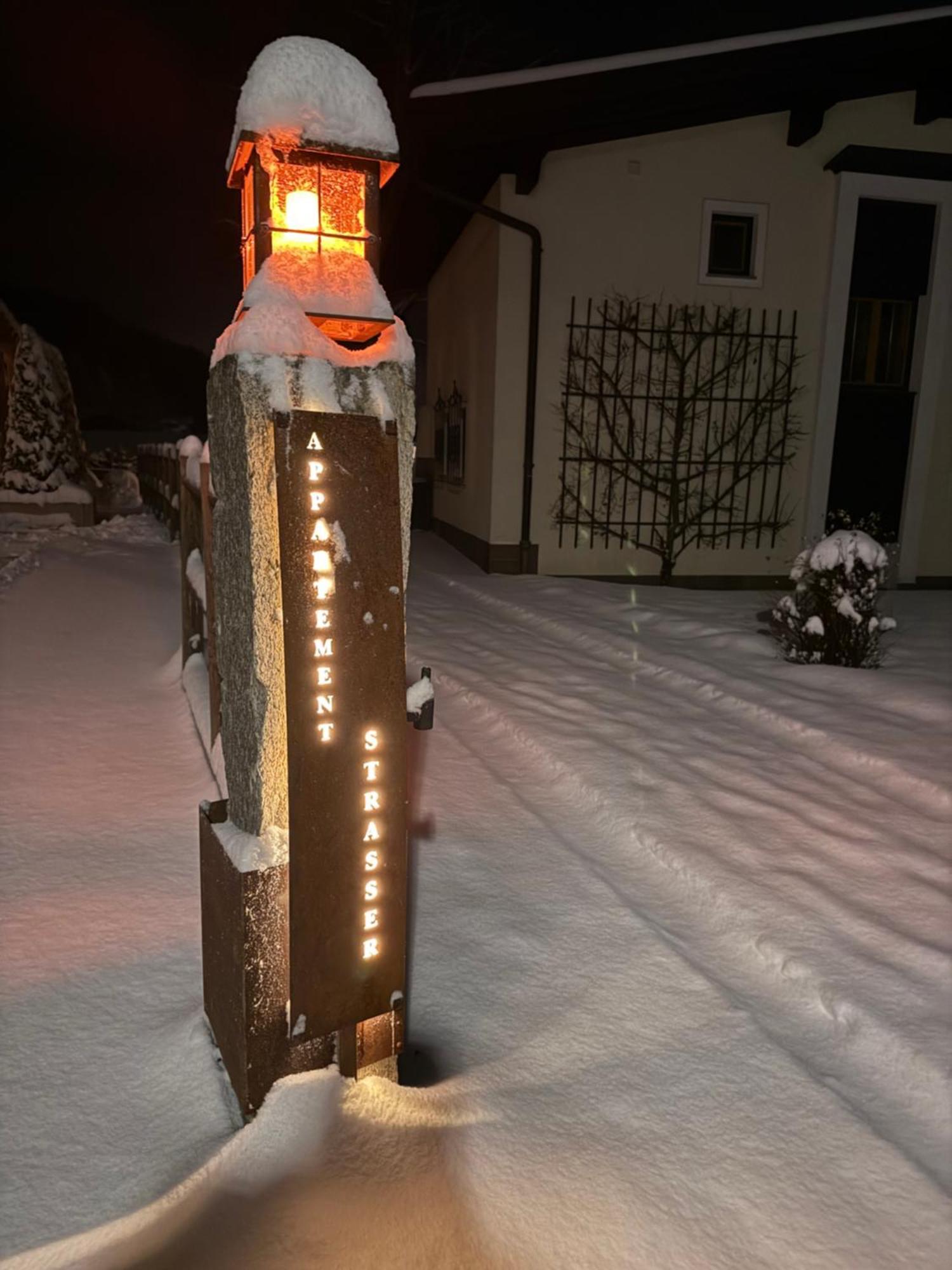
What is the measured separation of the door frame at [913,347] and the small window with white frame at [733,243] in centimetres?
93

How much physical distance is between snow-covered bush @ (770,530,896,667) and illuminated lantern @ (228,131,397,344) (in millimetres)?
4964

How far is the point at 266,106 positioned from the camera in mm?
1979

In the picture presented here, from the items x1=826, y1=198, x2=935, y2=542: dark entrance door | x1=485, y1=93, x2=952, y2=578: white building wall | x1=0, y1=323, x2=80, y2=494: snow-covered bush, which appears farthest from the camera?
x1=0, y1=323, x2=80, y2=494: snow-covered bush

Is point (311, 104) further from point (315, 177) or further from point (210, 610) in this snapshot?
point (210, 610)

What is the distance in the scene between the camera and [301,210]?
206 cm

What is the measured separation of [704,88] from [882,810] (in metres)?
8.97

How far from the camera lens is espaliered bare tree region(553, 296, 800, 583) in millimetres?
10781

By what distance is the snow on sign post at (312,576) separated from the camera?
1.95 m

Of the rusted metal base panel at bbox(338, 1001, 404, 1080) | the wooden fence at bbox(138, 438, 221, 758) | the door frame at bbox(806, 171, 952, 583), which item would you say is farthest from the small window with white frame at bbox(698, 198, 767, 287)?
the rusted metal base panel at bbox(338, 1001, 404, 1080)

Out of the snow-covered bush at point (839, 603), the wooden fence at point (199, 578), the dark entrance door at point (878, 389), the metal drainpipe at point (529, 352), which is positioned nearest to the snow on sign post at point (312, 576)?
the wooden fence at point (199, 578)

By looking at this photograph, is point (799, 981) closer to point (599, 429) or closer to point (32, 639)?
point (32, 639)

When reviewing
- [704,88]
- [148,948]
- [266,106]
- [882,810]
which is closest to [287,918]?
[148,948]

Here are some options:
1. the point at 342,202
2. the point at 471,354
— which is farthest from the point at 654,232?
the point at 342,202

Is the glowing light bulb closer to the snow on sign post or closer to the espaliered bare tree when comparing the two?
the snow on sign post
